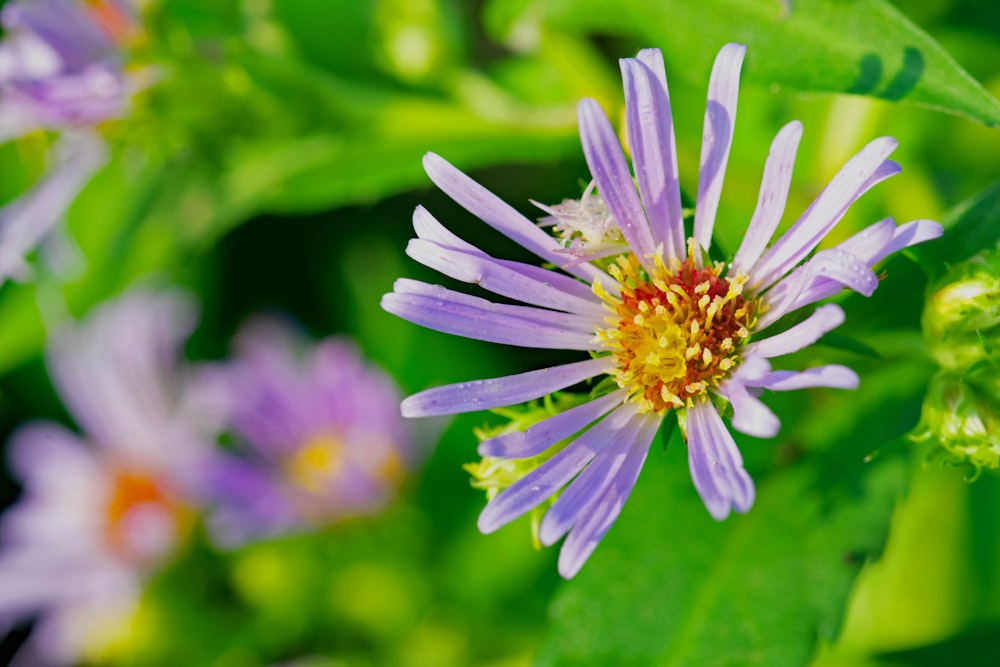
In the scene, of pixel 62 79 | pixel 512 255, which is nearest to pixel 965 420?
pixel 512 255

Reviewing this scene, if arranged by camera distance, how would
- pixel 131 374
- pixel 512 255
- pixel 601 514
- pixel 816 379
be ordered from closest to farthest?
1. pixel 816 379
2. pixel 601 514
3. pixel 512 255
4. pixel 131 374

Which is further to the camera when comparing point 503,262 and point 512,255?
point 512,255

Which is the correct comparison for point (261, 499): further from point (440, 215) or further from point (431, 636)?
point (440, 215)

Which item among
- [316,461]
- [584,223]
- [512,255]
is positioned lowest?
[584,223]

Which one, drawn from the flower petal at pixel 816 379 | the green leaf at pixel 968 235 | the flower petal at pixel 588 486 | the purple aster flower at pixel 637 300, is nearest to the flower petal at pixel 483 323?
the purple aster flower at pixel 637 300

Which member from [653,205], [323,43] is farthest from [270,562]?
[653,205]

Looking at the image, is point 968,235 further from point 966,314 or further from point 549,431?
point 549,431

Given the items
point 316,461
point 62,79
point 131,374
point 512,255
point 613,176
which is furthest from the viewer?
point 131,374

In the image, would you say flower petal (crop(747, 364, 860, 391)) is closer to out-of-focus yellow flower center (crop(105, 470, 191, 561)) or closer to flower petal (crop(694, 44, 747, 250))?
flower petal (crop(694, 44, 747, 250))
